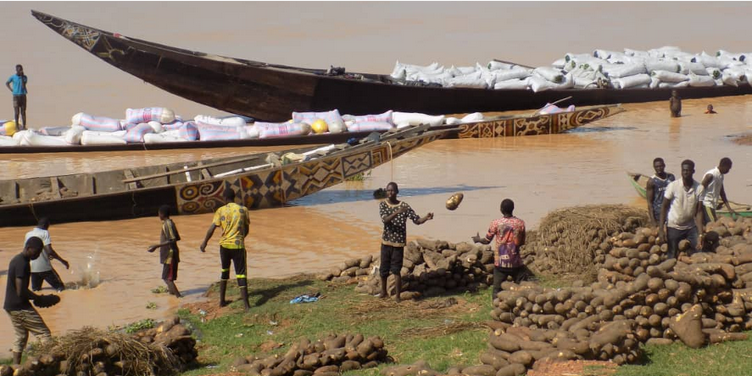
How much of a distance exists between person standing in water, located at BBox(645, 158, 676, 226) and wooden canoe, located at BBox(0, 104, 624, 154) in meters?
9.68

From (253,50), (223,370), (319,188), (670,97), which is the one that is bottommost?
(223,370)

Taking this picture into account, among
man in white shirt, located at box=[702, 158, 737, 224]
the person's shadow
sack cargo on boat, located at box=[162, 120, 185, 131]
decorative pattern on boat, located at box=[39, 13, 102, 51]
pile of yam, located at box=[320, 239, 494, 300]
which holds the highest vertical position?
decorative pattern on boat, located at box=[39, 13, 102, 51]

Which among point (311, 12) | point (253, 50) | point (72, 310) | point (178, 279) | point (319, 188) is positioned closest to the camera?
point (72, 310)

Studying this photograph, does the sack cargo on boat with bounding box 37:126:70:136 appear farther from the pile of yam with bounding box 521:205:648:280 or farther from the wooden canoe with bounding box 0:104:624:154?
the pile of yam with bounding box 521:205:648:280

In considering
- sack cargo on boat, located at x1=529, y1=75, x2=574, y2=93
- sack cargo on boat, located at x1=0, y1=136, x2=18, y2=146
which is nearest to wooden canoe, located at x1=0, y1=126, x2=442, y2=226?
sack cargo on boat, located at x1=0, y1=136, x2=18, y2=146

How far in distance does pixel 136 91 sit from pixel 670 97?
1542cm

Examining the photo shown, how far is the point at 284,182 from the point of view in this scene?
14.9 meters

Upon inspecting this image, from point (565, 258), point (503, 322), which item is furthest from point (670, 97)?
point (503, 322)

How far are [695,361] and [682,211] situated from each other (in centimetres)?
229

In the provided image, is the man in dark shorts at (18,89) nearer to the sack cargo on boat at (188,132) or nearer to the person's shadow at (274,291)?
the sack cargo on boat at (188,132)

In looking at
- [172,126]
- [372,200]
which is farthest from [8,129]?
[372,200]

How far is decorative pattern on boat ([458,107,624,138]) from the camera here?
21062 millimetres

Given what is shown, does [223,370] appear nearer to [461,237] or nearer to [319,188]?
[461,237]

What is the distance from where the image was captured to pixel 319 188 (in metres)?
15.0
